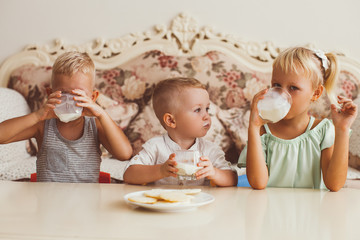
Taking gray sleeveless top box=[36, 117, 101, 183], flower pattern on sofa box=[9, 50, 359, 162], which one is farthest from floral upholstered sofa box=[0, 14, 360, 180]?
gray sleeveless top box=[36, 117, 101, 183]

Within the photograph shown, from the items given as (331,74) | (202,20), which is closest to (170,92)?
(331,74)

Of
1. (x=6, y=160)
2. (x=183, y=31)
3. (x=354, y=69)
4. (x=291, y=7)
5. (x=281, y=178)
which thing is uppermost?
(x=291, y=7)

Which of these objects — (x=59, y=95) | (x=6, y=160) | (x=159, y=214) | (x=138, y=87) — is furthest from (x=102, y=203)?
(x=138, y=87)

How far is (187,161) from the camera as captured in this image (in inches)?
40.8

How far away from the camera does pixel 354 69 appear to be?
2.85 metres

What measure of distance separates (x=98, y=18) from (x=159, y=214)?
2501 mm

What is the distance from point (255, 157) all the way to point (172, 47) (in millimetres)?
1846

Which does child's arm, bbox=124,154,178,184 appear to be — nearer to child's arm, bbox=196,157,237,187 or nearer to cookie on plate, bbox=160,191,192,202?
child's arm, bbox=196,157,237,187

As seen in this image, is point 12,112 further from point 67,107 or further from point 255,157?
point 255,157

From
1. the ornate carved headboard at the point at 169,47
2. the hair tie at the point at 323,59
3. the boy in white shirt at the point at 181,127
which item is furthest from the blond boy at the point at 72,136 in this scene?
the ornate carved headboard at the point at 169,47

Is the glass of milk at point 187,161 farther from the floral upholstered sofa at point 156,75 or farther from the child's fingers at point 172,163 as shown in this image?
the floral upholstered sofa at point 156,75

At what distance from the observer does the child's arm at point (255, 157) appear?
1.17 m

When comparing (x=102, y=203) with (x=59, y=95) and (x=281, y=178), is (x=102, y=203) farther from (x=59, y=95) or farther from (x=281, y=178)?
(x=281, y=178)

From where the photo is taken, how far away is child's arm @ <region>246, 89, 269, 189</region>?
1.17 meters
